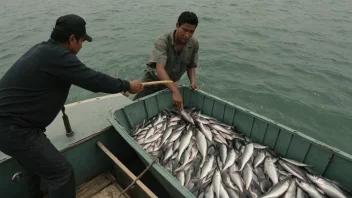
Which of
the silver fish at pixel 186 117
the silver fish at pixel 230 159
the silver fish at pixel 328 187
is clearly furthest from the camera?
the silver fish at pixel 186 117

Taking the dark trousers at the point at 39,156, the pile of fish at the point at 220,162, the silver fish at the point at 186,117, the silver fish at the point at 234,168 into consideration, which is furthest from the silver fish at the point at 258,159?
the dark trousers at the point at 39,156

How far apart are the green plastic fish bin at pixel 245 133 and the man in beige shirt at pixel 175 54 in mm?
380

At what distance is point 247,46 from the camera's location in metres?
12.9

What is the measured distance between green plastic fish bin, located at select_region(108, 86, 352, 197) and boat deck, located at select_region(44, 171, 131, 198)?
2.51 feet

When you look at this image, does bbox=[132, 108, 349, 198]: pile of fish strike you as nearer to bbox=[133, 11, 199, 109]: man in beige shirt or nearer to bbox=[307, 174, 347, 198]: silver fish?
bbox=[307, 174, 347, 198]: silver fish

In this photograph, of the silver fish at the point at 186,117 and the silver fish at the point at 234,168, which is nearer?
the silver fish at the point at 234,168

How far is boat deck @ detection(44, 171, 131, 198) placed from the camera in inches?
151

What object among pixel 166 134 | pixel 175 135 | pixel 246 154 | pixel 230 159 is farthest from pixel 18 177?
pixel 246 154

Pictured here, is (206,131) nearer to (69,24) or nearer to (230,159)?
(230,159)

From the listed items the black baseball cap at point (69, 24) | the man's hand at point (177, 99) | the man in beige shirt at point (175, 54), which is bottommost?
the man's hand at point (177, 99)

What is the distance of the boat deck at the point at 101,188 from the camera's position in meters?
3.84

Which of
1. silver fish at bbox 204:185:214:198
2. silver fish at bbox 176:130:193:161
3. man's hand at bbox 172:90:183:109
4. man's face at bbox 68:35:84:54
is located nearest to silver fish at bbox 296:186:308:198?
silver fish at bbox 204:185:214:198

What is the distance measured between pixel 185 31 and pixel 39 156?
9.15 ft

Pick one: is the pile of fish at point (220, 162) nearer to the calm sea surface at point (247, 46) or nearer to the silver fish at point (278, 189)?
the silver fish at point (278, 189)
